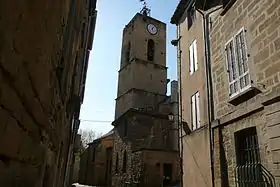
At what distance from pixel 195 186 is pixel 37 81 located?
834 cm

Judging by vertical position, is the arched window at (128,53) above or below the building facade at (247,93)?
above

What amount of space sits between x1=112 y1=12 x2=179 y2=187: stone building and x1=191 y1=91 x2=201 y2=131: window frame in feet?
37.5

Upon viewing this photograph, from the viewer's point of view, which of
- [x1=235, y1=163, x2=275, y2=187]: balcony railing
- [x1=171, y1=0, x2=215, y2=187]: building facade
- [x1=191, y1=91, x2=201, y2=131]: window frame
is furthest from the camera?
[x1=191, y1=91, x2=201, y2=131]: window frame

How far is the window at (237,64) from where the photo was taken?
663 cm

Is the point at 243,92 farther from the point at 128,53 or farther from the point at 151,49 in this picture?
the point at 128,53

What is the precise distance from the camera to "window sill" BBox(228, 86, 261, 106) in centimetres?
610

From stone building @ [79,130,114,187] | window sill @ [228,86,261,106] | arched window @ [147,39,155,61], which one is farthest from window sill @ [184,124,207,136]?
arched window @ [147,39,155,61]

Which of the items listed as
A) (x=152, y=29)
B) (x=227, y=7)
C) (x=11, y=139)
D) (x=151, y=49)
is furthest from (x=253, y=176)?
(x=152, y=29)

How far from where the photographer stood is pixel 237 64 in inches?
276

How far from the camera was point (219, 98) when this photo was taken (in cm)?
798

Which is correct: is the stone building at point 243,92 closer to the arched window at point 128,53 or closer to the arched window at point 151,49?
the arched window at point 151,49

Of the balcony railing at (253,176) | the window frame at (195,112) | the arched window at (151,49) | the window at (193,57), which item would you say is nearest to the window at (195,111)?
the window frame at (195,112)

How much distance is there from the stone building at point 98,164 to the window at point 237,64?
2449 cm

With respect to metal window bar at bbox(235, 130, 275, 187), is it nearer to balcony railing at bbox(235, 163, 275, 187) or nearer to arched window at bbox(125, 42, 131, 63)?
balcony railing at bbox(235, 163, 275, 187)
